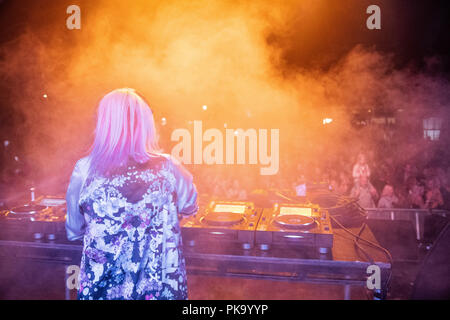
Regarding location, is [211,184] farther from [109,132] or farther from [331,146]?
[109,132]

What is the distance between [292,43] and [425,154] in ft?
14.9

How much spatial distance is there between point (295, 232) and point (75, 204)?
1158mm

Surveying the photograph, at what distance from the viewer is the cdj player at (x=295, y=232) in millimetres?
1716

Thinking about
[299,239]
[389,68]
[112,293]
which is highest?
[389,68]

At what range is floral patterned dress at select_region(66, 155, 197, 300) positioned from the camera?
52.5 inches

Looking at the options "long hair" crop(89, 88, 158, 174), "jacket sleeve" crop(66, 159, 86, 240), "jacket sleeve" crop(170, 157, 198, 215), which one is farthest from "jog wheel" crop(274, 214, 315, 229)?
"jacket sleeve" crop(66, 159, 86, 240)

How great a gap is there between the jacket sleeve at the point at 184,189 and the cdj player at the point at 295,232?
0.46 meters

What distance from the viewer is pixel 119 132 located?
140 centimetres

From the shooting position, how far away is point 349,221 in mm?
2123

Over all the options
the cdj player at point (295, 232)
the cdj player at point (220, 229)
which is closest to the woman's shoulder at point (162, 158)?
the cdj player at point (220, 229)

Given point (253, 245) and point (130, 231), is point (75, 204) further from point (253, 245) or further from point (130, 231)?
point (253, 245)

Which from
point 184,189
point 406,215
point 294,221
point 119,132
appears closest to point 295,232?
point 294,221
